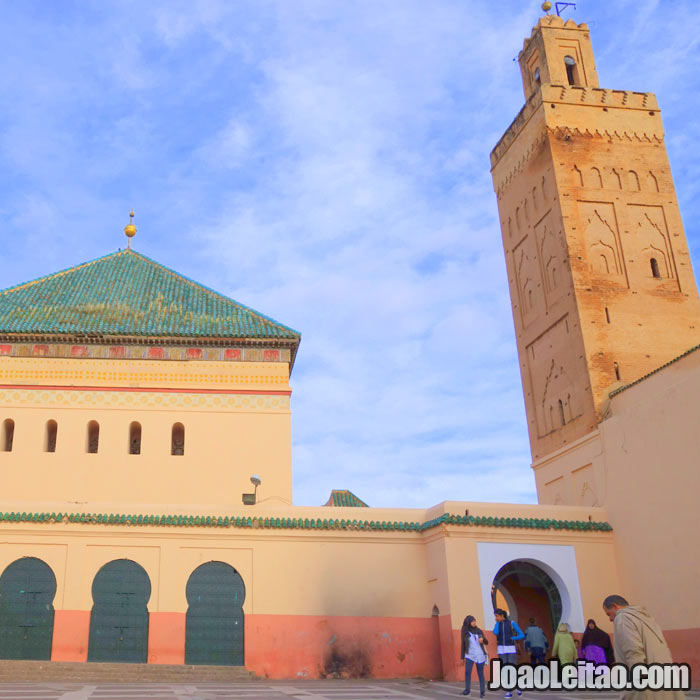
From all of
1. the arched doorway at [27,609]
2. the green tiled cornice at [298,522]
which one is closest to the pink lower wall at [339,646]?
the green tiled cornice at [298,522]

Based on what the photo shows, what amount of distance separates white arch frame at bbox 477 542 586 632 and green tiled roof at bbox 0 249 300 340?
7.10 m

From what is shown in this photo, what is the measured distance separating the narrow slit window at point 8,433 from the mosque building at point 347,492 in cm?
8

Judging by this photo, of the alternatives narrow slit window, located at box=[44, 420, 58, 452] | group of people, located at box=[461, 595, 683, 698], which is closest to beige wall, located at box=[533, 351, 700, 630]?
group of people, located at box=[461, 595, 683, 698]

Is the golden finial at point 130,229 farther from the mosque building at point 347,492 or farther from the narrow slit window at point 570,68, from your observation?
the narrow slit window at point 570,68

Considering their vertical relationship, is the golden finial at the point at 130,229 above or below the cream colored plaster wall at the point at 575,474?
above

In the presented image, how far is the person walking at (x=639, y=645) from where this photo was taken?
14.9 ft

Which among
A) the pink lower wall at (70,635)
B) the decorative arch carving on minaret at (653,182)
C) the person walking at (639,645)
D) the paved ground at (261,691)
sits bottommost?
the paved ground at (261,691)

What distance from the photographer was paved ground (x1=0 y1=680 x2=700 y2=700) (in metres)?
9.38

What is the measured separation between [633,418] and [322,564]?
270 inches

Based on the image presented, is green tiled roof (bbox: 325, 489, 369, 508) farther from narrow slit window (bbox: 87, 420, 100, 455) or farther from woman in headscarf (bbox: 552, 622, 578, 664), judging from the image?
woman in headscarf (bbox: 552, 622, 578, 664)

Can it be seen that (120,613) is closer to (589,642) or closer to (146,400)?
(146,400)

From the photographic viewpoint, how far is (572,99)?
21.2 metres

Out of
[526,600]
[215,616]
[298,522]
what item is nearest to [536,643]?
[298,522]

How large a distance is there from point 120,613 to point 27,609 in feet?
5.19
